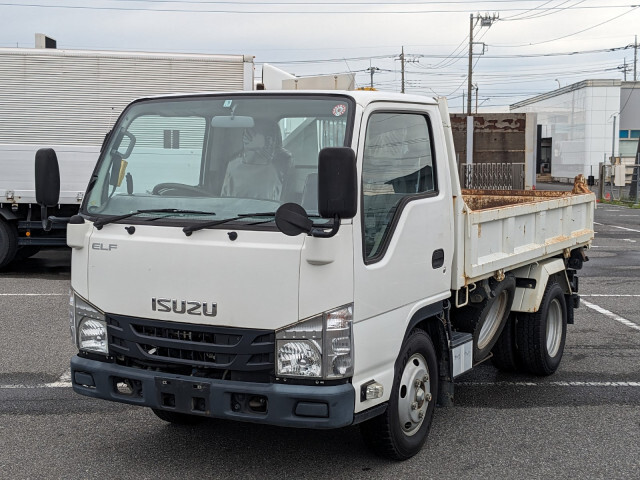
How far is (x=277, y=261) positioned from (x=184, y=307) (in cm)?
59

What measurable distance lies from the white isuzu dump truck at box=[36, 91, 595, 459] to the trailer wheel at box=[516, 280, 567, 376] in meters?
1.45

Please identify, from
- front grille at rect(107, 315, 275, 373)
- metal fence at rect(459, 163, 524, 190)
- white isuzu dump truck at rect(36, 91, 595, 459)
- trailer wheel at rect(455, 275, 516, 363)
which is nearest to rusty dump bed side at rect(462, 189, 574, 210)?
trailer wheel at rect(455, 275, 516, 363)

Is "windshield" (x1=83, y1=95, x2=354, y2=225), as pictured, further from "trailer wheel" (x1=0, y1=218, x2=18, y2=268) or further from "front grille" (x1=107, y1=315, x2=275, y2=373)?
"trailer wheel" (x1=0, y1=218, x2=18, y2=268)

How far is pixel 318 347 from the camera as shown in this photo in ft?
14.0

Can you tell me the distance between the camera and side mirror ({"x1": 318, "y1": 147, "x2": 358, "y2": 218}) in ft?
12.9

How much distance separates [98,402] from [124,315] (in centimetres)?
188

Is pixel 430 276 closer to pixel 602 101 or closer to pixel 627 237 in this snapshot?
pixel 627 237

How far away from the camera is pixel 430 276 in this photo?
511cm

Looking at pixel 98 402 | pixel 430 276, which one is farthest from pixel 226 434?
pixel 430 276

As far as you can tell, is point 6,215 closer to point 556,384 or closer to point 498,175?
point 556,384

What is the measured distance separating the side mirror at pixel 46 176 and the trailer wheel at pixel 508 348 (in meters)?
3.72

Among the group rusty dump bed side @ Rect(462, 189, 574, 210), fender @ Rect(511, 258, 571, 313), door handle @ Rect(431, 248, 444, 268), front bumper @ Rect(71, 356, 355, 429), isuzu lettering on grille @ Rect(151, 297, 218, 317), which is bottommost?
front bumper @ Rect(71, 356, 355, 429)

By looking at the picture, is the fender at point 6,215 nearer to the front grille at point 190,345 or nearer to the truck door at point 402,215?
the front grille at point 190,345

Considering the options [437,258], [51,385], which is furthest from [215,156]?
[51,385]
